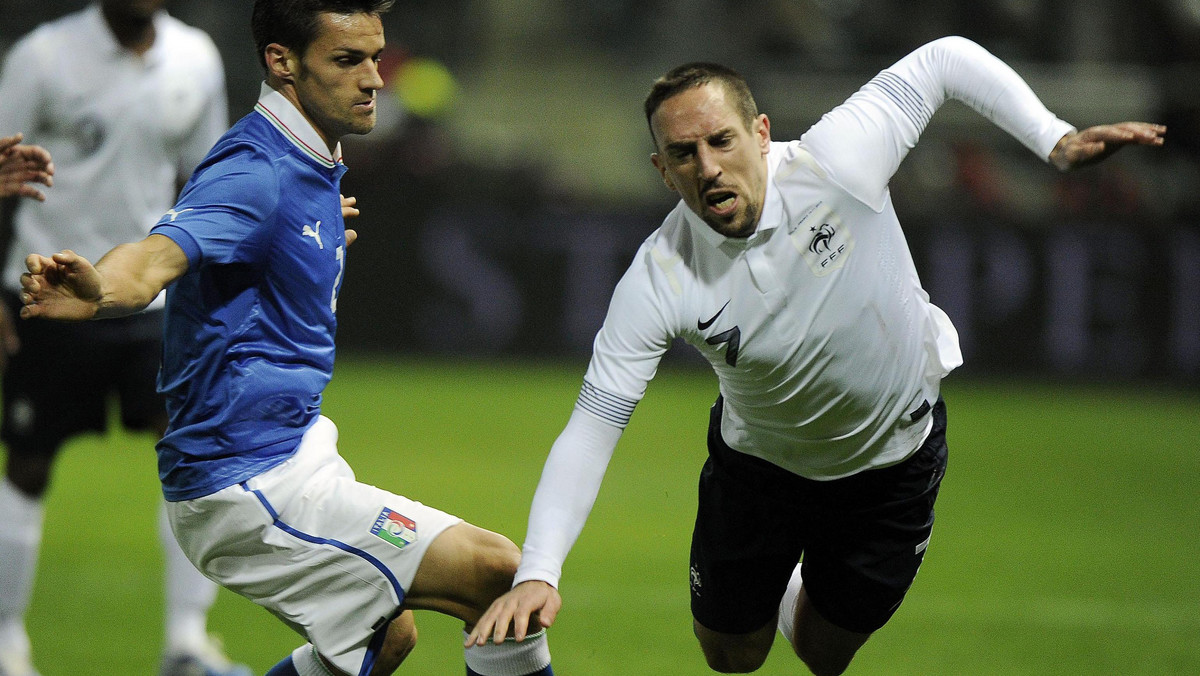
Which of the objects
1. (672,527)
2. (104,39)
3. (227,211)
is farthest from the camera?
(672,527)

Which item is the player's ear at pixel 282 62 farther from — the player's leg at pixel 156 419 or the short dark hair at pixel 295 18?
the player's leg at pixel 156 419

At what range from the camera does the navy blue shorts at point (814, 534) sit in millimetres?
4234

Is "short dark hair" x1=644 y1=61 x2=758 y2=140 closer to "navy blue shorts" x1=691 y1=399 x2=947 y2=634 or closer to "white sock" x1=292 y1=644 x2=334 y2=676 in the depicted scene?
"navy blue shorts" x1=691 y1=399 x2=947 y2=634

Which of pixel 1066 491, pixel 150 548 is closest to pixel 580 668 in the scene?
pixel 150 548

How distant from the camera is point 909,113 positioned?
12.6 feet

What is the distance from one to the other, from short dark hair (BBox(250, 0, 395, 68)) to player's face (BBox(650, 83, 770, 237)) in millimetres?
813

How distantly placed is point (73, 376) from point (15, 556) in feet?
2.24

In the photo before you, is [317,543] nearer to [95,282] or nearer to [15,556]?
[95,282]

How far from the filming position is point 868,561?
169 inches

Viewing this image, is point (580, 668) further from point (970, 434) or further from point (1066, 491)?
point (970, 434)

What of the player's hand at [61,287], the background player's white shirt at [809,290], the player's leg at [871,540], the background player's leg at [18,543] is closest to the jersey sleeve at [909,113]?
the background player's white shirt at [809,290]

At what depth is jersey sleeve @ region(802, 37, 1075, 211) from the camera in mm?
3734

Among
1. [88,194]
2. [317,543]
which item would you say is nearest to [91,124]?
[88,194]

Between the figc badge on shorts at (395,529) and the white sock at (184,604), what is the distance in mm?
1601
